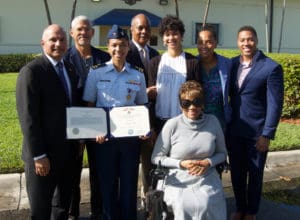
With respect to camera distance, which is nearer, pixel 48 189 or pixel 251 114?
pixel 48 189

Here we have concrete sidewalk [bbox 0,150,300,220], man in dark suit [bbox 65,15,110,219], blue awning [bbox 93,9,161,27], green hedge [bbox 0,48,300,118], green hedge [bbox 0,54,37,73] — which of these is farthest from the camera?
blue awning [bbox 93,9,161,27]

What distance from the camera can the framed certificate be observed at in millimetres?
3615

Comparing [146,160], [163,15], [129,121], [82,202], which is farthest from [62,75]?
[163,15]

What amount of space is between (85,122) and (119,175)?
0.59 metres


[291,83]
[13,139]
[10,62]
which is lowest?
[13,139]

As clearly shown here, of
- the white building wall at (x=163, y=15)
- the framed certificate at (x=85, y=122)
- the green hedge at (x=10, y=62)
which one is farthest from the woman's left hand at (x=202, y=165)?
the white building wall at (x=163, y=15)

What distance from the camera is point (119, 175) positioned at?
390 cm

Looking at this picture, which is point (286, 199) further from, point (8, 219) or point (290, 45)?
point (290, 45)

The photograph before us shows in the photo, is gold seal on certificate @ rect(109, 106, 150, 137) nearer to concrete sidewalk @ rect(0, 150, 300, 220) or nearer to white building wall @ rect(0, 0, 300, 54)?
concrete sidewalk @ rect(0, 150, 300, 220)

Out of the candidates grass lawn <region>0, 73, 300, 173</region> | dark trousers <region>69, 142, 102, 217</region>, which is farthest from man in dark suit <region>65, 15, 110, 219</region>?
grass lawn <region>0, 73, 300, 173</region>

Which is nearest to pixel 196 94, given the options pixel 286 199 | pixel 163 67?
pixel 163 67

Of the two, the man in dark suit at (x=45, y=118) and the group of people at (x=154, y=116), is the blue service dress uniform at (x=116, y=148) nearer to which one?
the group of people at (x=154, y=116)

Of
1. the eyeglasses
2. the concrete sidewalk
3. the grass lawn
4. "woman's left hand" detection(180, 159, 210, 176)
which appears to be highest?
the eyeglasses

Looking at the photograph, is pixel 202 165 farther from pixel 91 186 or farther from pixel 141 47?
pixel 141 47
